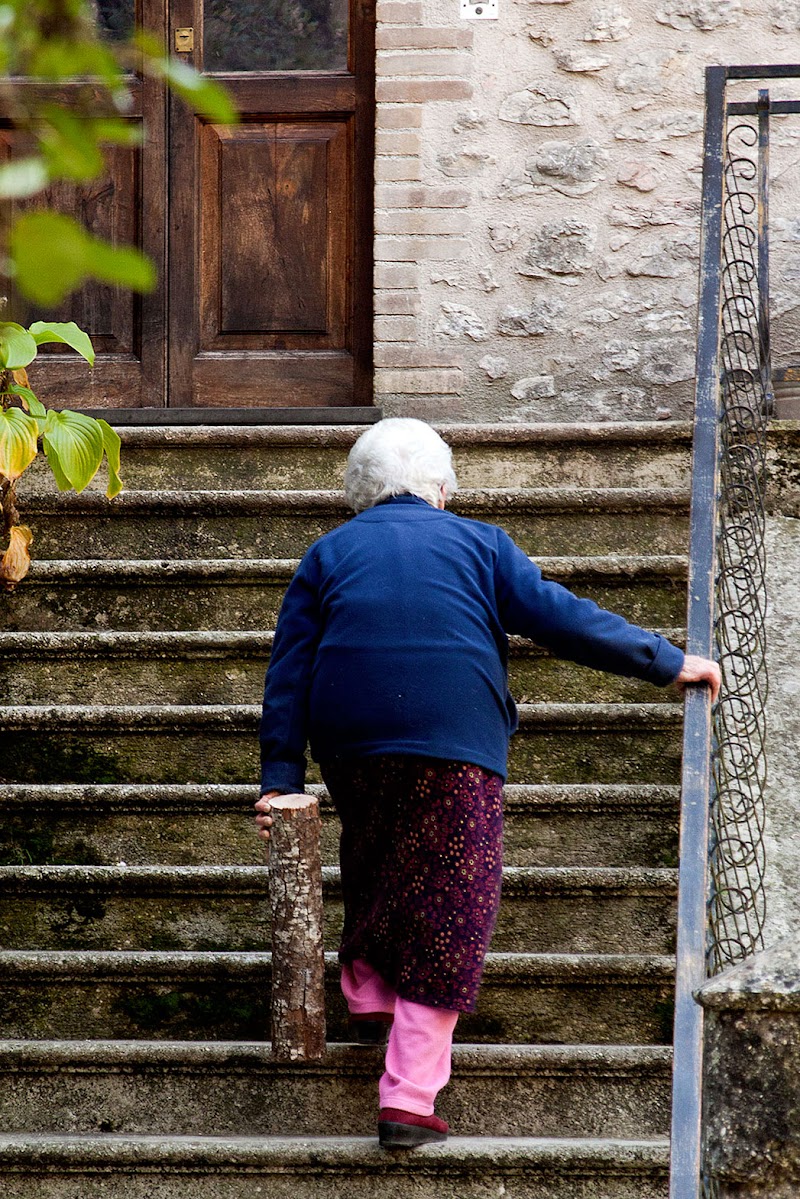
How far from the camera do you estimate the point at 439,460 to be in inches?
106

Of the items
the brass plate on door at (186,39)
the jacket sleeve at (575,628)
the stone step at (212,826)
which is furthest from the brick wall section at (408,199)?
the jacket sleeve at (575,628)

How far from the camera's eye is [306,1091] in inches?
103

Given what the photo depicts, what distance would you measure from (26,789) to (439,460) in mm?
1213

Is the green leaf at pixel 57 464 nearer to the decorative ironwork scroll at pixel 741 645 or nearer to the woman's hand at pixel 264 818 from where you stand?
the woman's hand at pixel 264 818

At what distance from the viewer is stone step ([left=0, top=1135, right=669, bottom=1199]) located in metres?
2.46

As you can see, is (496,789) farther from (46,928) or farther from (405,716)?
(46,928)

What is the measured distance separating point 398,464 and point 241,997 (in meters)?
1.12

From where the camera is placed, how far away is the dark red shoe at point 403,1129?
2.40m

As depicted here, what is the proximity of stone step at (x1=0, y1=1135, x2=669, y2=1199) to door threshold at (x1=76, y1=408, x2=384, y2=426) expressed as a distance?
258cm

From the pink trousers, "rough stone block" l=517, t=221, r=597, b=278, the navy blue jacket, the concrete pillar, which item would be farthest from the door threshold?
the concrete pillar

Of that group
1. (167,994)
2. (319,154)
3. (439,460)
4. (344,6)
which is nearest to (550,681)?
(439,460)

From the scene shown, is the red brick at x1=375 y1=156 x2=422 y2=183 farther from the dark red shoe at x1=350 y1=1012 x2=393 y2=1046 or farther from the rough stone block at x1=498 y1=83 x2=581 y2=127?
the dark red shoe at x1=350 y1=1012 x2=393 y2=1046

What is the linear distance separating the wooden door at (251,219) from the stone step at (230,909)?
8.02 ft

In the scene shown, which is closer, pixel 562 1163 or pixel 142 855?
pixel 562 1163
